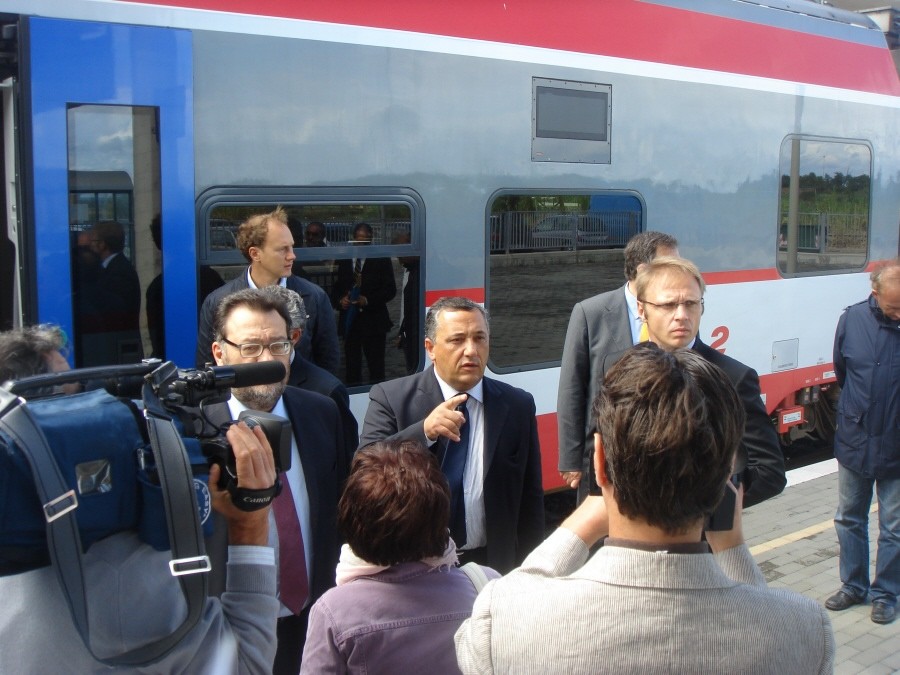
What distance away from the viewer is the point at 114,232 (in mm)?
3967

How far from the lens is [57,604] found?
1.46 meters

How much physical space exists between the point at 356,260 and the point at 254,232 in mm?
700

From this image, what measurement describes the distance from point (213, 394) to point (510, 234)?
12.0 feet

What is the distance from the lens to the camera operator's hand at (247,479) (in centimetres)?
166

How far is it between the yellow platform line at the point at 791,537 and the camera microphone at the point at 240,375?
13.7 ft

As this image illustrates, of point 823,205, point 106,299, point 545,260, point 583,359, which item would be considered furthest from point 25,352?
point 823,205

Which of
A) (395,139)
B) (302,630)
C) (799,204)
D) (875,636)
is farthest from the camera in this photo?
(799,204)

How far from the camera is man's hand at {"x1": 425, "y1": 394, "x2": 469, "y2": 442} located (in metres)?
2.94

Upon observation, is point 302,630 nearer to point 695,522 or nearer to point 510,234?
point 695,522

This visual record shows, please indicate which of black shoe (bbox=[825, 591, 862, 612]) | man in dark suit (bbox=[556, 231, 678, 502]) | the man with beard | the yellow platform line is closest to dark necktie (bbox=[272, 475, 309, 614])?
the man with beard

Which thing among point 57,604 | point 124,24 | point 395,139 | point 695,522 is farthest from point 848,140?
point 57,604

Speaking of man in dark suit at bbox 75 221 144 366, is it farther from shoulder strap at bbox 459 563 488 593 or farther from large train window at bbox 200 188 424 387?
shoulder strap at bbox 459 563 488 593

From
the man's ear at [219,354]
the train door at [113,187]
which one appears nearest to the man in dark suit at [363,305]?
the train door at [113,187]

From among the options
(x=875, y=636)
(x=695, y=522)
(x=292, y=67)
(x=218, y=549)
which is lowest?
(x=875, y=636)
